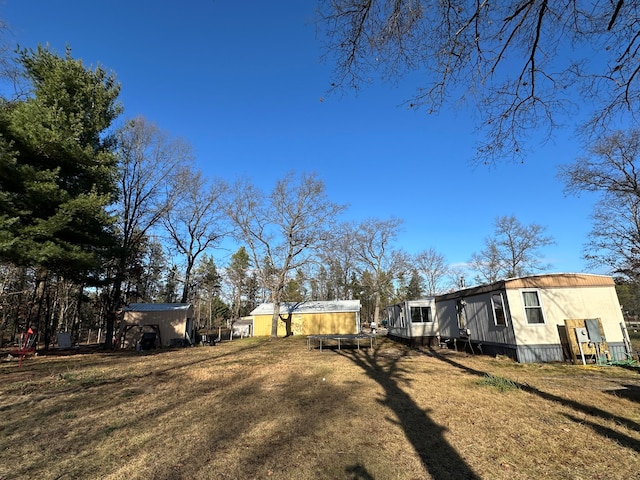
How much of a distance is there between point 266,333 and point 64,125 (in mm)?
23399

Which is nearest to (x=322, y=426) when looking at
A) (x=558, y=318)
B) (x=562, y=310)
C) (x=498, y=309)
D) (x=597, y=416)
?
(x=597, y=416)

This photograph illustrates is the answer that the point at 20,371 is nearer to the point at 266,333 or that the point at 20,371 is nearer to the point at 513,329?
the point at 513,329

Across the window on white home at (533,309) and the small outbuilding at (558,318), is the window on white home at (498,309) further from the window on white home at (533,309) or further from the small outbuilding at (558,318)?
the window on white home at (533,309)

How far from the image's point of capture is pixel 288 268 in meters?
27.2

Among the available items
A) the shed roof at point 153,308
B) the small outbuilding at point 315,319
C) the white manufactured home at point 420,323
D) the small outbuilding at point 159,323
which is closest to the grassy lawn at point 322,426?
the white manufactured home at point 420,323

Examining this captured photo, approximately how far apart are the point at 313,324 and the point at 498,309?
20057 millimetres

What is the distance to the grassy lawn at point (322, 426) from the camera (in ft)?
12.5

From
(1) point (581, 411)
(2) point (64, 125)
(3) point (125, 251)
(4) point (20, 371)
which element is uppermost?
(2) point (64, 125)

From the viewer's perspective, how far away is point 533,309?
12.4 meters

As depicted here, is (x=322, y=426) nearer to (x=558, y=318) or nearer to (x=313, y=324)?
(x=558, y=318)

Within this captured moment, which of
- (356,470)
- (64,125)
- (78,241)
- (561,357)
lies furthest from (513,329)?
(64,125)

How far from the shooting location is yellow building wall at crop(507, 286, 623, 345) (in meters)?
12.0

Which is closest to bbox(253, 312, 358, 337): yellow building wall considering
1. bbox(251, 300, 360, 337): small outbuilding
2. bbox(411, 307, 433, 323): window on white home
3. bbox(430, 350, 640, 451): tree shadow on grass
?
bbox(251, 300, 360, 337): small outbuilding

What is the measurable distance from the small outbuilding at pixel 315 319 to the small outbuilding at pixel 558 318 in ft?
59.4
